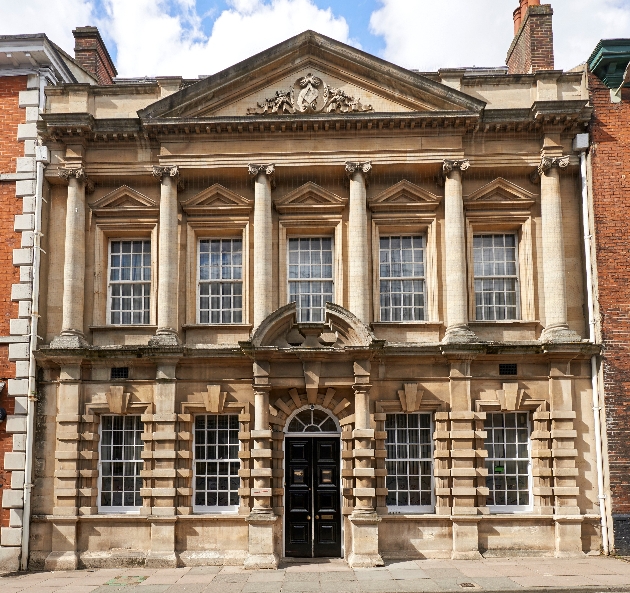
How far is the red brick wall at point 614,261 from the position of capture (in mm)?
14844

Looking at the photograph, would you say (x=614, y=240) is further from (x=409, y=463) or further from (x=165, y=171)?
(x=165, y=171)

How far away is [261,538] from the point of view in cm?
1451

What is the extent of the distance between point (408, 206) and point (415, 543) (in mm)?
7374

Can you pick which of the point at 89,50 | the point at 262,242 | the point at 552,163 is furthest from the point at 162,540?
the point at 89,50

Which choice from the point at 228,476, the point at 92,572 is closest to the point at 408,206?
the point at 228,476

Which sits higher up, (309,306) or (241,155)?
(241,155)

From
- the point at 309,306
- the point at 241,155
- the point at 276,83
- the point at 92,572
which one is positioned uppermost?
the point at 276,83

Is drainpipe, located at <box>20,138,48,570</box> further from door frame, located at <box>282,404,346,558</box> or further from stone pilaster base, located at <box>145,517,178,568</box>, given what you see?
door frame, located at <box>282,404,346,558</box>

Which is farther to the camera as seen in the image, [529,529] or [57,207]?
[57,207]

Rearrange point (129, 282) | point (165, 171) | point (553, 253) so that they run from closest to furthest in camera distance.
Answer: point (553, 253) < point (165, 171) < point (129, 282)

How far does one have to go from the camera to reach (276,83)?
16375mm

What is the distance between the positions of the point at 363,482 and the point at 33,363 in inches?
297

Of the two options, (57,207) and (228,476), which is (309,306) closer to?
(228,476)

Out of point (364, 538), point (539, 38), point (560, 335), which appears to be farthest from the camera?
point (539, 38)
